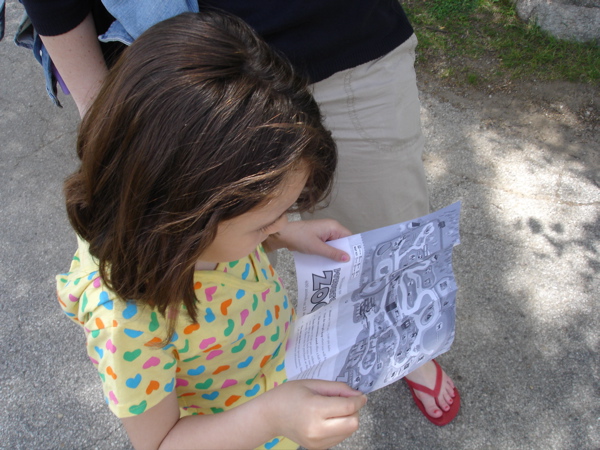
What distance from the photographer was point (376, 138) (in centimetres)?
134

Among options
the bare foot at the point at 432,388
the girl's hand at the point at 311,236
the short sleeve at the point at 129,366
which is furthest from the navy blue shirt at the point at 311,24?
the bare foot at the point at 432,388

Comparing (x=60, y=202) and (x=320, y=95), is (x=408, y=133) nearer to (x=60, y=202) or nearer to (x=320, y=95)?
(x=320, y=95)

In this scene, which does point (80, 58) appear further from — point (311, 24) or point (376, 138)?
point (376, 138)

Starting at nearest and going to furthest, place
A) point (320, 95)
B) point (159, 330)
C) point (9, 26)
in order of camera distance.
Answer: point (159, 330)
point (320, 95)
point (9, 26)

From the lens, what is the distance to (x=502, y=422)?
173 cm

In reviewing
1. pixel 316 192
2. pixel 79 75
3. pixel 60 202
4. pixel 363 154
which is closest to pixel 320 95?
pixel 363 154

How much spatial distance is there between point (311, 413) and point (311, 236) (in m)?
0.49

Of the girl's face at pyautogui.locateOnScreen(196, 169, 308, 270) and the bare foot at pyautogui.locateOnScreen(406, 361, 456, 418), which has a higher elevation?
the girl's face at pyautogui.locateOnScreen(196, 169, 308, 270)

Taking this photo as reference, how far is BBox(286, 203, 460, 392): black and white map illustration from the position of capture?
1.21 meters

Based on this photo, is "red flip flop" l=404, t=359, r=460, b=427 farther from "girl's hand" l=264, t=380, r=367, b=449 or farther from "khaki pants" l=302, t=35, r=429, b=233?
"girl's hand" l=264, t=380, r=367, b=449

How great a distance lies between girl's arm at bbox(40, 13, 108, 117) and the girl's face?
0.45 meters

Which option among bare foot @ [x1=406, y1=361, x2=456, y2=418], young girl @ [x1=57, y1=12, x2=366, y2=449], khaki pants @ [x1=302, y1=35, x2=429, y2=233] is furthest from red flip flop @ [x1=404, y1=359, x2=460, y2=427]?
young girl @ [x1=57, y1=12, x2=366, y2=449]

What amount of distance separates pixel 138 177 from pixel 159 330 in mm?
301

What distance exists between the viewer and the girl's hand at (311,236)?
4.16 feet
